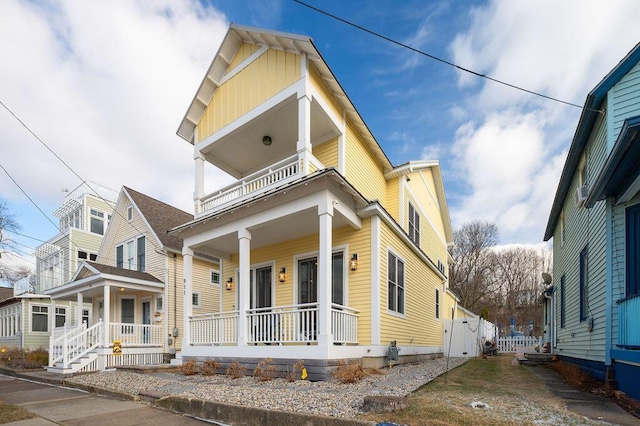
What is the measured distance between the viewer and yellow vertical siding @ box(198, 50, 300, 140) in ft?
33.4

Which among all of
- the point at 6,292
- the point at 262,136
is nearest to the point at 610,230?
the point at 262,136

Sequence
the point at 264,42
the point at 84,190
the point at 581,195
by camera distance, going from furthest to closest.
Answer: the point at 84,190
the point at 264,42
the point at 581,195

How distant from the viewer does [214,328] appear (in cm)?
1039

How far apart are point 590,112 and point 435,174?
10.2 meters

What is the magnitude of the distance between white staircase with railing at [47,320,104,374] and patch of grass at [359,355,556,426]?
11.3 meters

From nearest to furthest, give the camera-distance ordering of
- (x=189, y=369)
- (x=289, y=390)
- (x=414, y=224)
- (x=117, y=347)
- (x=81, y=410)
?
1. (x=81, y=410)
2. (x=289, y=390)
3. (x=189, y=369)
4. (x=117, y=347)
5. (x=414, y=224)

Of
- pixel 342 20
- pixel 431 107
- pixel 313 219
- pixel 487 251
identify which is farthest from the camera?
pixel 487 251

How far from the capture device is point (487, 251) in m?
42.0

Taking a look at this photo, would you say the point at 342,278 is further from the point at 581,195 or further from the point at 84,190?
the point at 84,190

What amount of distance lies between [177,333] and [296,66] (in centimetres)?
1157

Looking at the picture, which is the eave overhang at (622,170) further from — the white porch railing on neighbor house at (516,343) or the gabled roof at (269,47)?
the white porch railing on neighbor house at (516,343)

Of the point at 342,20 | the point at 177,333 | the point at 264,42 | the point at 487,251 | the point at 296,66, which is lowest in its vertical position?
the point at 177,333

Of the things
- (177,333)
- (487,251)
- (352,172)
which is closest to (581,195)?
(352,172)

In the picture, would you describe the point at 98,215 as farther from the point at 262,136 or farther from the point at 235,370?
the point at 235,370
